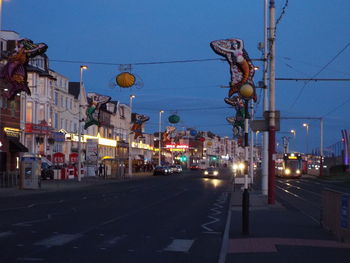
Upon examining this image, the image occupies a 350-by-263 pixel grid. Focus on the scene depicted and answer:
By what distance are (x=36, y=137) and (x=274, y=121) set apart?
44.8 meters

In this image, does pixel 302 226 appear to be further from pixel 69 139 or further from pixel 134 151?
pixel 134 151

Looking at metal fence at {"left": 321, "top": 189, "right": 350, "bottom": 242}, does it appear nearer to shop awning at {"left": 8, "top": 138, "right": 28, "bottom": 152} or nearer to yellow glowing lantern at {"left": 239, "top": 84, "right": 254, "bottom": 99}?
yellow glowing lantern at {"left": 239, "top": 84, "right": 254, "bottom": 99}

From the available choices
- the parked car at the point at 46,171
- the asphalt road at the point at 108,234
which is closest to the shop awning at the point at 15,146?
the parked car at the point at 46,171

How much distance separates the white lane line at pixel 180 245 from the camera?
14560 millimetres

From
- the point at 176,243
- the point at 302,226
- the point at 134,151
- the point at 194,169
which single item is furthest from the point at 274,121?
the point at 194,169

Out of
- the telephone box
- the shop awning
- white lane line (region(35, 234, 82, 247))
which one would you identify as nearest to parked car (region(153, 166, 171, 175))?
the shop awning

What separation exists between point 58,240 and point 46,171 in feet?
165

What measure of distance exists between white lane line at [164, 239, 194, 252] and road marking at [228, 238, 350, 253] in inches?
43.1

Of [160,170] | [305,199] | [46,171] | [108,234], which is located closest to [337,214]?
[108,234]

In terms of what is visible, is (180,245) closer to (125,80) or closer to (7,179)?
(125,80)

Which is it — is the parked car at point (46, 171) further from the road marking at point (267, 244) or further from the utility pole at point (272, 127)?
the road marking at point (267, 244)

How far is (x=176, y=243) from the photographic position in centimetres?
1566

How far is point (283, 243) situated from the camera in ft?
47.2

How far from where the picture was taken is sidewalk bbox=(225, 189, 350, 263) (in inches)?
482
